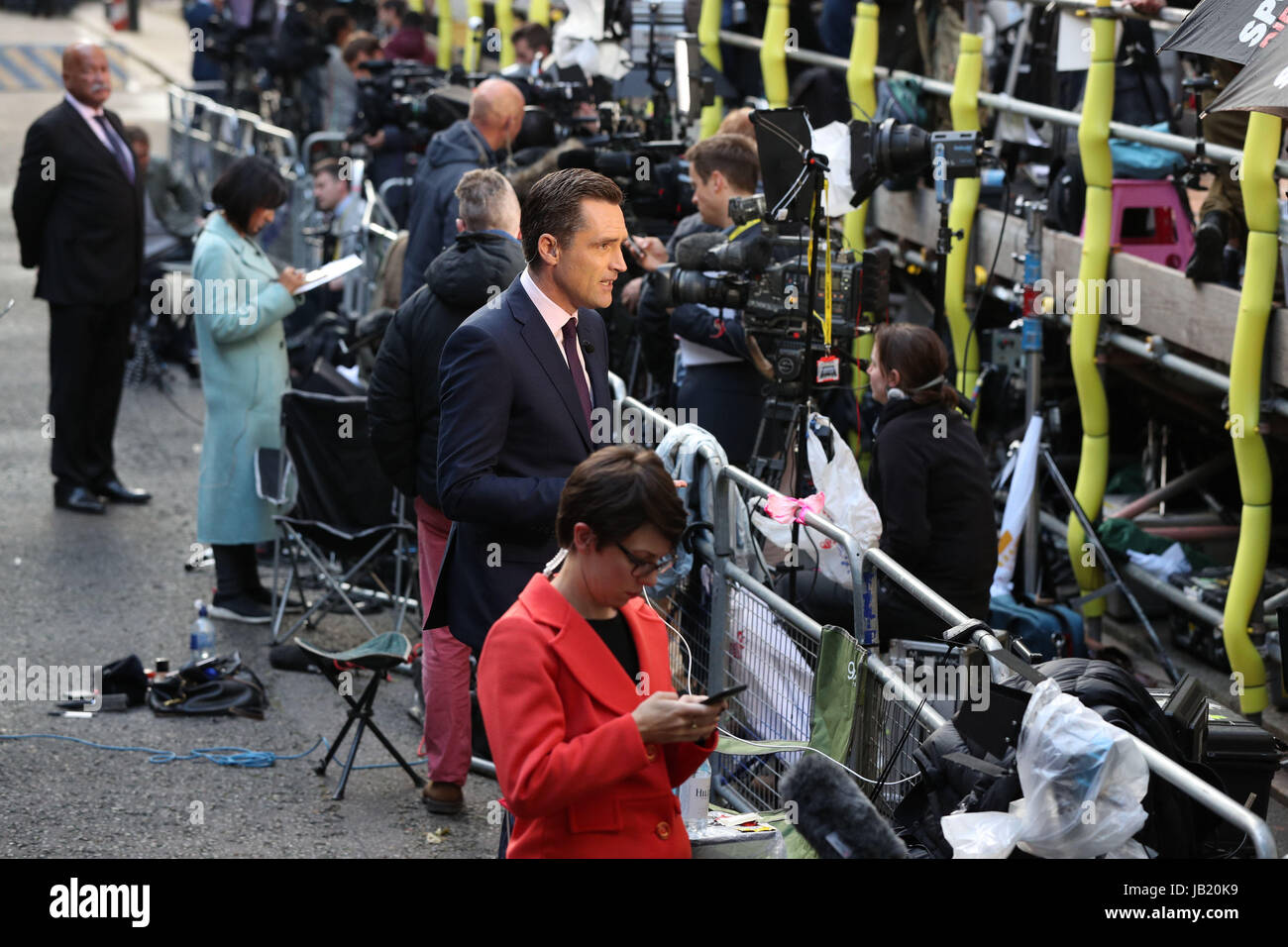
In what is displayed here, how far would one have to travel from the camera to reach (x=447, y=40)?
18.1 meters

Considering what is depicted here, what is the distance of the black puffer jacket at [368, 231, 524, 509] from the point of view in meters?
5.69

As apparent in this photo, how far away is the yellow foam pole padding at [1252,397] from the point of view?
6.02 metres

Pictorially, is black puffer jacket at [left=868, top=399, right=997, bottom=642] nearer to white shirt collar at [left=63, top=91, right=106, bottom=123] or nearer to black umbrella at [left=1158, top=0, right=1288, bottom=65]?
black umbrella at [left=1158, top=0, right=1288, bottom=65]

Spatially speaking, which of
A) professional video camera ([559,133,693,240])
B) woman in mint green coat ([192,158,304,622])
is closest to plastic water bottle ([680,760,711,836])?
woman in mint green coat ([192,158,304,622])

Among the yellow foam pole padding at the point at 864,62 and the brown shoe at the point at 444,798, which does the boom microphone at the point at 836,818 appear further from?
the yellow foam pole padding at the point at 864,62

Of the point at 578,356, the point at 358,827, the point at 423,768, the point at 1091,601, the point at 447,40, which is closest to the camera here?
the point at 578,356

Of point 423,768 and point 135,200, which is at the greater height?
point 135,200

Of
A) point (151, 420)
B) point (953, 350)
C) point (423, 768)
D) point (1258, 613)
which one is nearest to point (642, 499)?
point (423, 768)

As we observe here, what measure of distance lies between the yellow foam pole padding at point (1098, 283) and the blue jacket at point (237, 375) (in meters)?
3.80

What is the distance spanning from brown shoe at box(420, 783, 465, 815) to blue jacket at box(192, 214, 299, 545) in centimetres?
250

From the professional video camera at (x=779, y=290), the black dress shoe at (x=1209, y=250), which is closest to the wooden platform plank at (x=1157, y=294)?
the black dress shoe at (x=1209, y=250)

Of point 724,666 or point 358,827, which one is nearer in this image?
point 724,666
